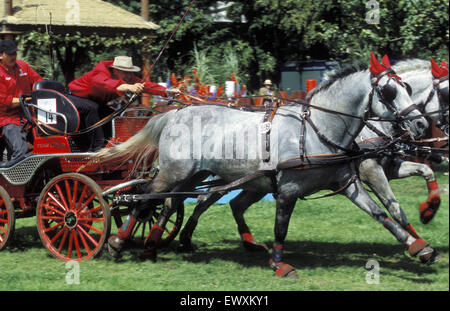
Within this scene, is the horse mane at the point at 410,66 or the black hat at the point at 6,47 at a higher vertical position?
the black hat at the point at 6,47

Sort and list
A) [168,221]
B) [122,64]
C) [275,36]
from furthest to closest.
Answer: [275,36] → [168,221] → [122,64]

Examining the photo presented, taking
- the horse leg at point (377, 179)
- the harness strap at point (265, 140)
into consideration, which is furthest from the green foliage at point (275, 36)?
the horse leg at point (377, 179)

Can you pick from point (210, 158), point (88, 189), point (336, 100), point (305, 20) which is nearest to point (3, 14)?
point (88, 189)

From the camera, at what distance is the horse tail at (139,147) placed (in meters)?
6.66

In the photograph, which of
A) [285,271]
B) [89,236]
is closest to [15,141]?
[89,236]

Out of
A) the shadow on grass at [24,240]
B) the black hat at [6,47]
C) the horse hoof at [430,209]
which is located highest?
the black hat at [6,47]

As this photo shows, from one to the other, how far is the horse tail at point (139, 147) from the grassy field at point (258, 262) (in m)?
1.08

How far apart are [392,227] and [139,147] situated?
2752 millimetres

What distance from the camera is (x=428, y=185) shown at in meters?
7.14

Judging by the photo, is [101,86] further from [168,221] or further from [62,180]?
[168,221]

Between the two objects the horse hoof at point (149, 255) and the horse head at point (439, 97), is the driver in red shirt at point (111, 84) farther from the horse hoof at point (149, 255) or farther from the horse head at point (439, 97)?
the horse head at point (439, 97)

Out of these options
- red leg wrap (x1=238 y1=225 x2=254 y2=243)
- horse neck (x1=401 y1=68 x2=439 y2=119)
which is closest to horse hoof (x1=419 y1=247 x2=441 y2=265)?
horse neck (x1=401 y1=68 x2=439 y2=119)
